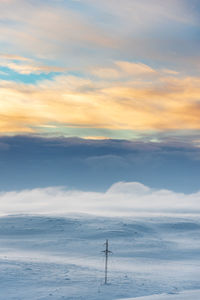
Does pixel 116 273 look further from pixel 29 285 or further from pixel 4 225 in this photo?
pixel 4 225

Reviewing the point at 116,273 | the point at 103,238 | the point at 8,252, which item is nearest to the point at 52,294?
the point at 116,273

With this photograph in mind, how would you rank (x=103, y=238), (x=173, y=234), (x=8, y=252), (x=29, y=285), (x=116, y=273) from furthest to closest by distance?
(x=173, y=234)
(x=103, y=238)
(x=8, y=252)
(x=116, y=273)
(x=29, y=285)

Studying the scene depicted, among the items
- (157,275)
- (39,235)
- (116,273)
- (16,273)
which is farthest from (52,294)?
(39,235)

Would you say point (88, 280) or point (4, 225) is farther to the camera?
point (4, 225)

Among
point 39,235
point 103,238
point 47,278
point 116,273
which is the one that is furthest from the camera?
point 39,235

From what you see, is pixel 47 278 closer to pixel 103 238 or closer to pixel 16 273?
pixel 16 273

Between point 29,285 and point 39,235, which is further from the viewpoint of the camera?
point 39,235
